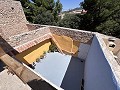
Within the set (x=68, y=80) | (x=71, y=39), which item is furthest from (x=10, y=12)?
(x=68, y=80)

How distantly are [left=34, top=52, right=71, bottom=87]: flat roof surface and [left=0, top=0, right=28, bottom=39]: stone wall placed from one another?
4.48 metres

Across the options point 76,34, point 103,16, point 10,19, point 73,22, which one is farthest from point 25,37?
point 103,16

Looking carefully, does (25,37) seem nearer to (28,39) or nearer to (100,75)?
(28,39)

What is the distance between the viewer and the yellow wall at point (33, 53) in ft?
31.3

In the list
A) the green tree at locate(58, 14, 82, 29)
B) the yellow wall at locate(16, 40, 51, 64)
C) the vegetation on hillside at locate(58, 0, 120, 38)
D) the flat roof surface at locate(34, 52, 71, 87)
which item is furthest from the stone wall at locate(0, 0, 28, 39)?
the vegetation on hillside at locate(58, 0, 120, 38)

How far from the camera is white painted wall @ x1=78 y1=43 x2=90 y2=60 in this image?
10.4 meters

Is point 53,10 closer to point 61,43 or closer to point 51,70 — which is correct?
point 61,43

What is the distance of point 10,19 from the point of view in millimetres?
12195

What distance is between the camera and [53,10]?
21.0 meters

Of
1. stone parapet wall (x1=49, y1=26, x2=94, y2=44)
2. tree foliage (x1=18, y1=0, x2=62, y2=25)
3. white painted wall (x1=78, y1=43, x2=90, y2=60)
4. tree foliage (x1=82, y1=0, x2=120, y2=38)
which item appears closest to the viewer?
stone parapet wall (x1=49, y1=26, x2=94, y2=44)

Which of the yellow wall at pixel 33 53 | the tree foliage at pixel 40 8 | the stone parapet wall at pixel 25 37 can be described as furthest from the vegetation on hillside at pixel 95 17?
the yellow wall at pixel 33 53

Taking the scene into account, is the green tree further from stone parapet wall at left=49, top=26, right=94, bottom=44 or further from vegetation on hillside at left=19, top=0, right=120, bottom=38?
stone parapet wall at left=49, top=26, right=94, bottom=44

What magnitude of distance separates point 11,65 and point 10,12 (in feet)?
39.0

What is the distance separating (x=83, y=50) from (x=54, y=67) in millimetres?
3018
